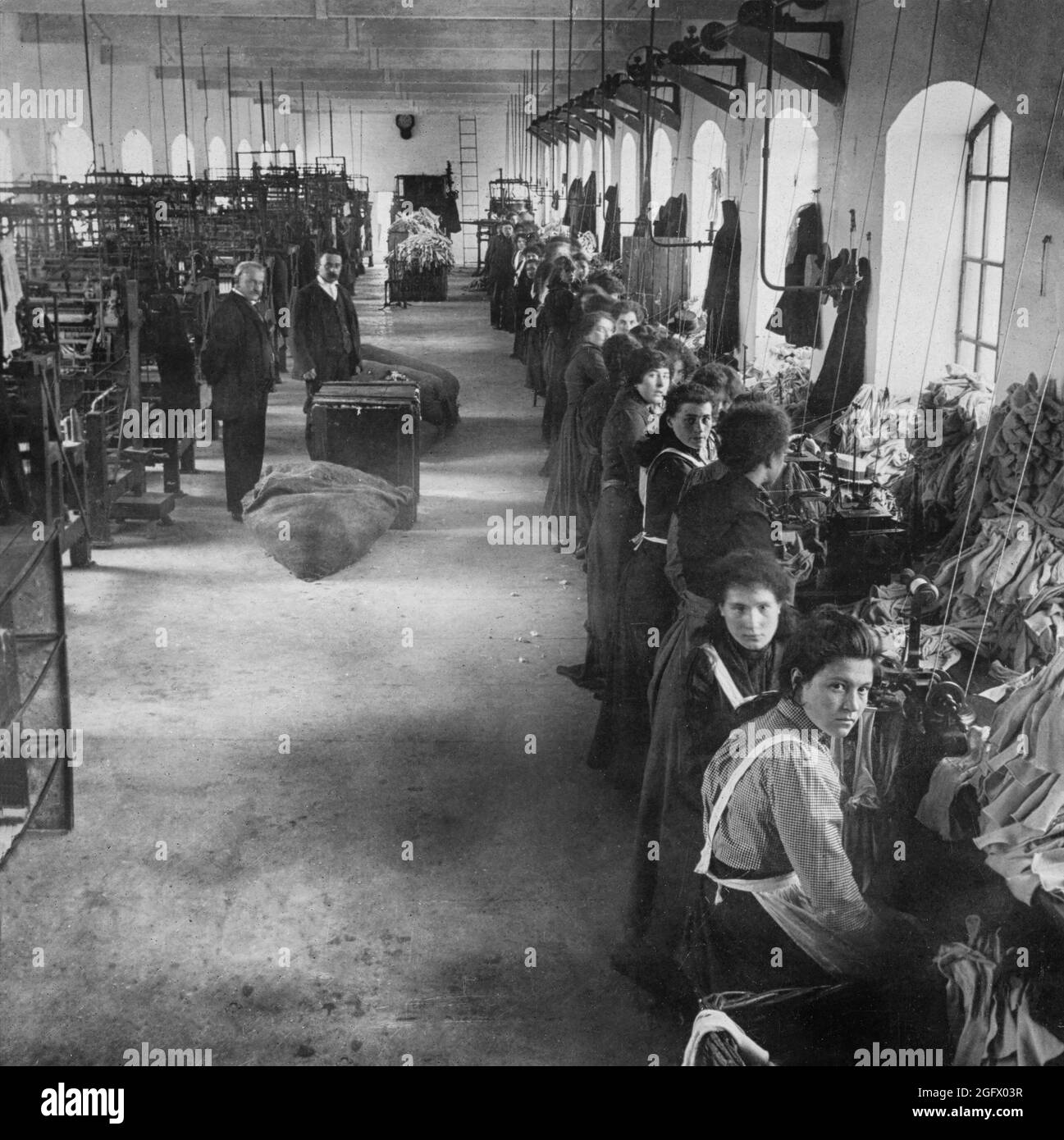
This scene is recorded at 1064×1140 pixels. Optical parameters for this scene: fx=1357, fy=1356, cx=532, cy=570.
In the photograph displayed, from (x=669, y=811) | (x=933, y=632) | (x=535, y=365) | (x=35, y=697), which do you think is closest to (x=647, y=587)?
(x=669, y=811)

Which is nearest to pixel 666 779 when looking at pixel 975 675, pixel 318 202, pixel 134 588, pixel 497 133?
pixel 975 675

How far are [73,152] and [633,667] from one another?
1677 cm

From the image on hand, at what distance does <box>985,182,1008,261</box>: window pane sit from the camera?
25.7ft

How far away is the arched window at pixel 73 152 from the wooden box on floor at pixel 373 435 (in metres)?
11.1

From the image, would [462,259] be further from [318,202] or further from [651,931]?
[651,931]

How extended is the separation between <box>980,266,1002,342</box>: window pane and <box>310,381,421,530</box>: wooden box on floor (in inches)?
150

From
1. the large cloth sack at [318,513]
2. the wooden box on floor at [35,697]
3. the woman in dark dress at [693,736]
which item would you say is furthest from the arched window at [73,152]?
the woman in dark dress at [693,736]

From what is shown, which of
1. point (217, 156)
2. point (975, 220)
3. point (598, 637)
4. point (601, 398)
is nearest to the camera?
point (598, 637)

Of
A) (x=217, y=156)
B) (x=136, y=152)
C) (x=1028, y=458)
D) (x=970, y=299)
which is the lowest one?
(x=1028, y=458)

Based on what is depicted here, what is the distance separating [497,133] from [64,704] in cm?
3387

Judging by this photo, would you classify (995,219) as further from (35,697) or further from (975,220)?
(35,697)

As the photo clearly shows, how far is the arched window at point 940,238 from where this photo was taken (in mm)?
7895

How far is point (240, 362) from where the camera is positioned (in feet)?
28.9
